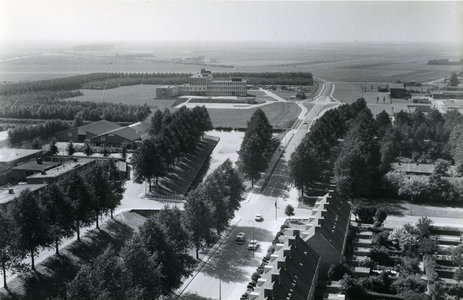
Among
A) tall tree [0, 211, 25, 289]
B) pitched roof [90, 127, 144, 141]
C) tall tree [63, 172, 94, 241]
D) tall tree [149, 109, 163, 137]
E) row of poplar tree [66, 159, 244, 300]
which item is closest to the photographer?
row of poplar tree [66, 159, 244, 300]

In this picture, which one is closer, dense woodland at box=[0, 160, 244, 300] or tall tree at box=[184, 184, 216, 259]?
dense woodland at box=[0, 160, 244, 300]

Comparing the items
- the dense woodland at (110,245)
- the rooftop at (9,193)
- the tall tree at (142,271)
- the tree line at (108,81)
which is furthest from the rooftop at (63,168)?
the tree line at (108,81)

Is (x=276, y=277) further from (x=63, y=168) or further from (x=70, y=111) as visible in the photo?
(x=70, y=111)

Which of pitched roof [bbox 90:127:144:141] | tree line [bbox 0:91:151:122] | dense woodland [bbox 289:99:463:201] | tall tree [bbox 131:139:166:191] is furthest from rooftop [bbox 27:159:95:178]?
tree line [bbox 0:91:151:122]

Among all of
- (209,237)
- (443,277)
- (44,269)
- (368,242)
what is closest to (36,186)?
(44,269)

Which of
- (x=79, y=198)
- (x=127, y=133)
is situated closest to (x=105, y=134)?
(x=127, y=133)

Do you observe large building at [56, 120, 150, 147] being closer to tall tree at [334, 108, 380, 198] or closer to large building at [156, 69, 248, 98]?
tall tree at [334, 108, 380, 198]

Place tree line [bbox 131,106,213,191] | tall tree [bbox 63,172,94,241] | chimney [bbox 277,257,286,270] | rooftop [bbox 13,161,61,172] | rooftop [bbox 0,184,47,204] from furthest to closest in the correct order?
rooftop [bbox 13,161,61,172] → tree line [bbox 131,106,213,191] → rooftop [bbox 0,184,47,204] → tall tree [bbox 63,172,94,241] → chimney [bbox 277,257,286,270]
